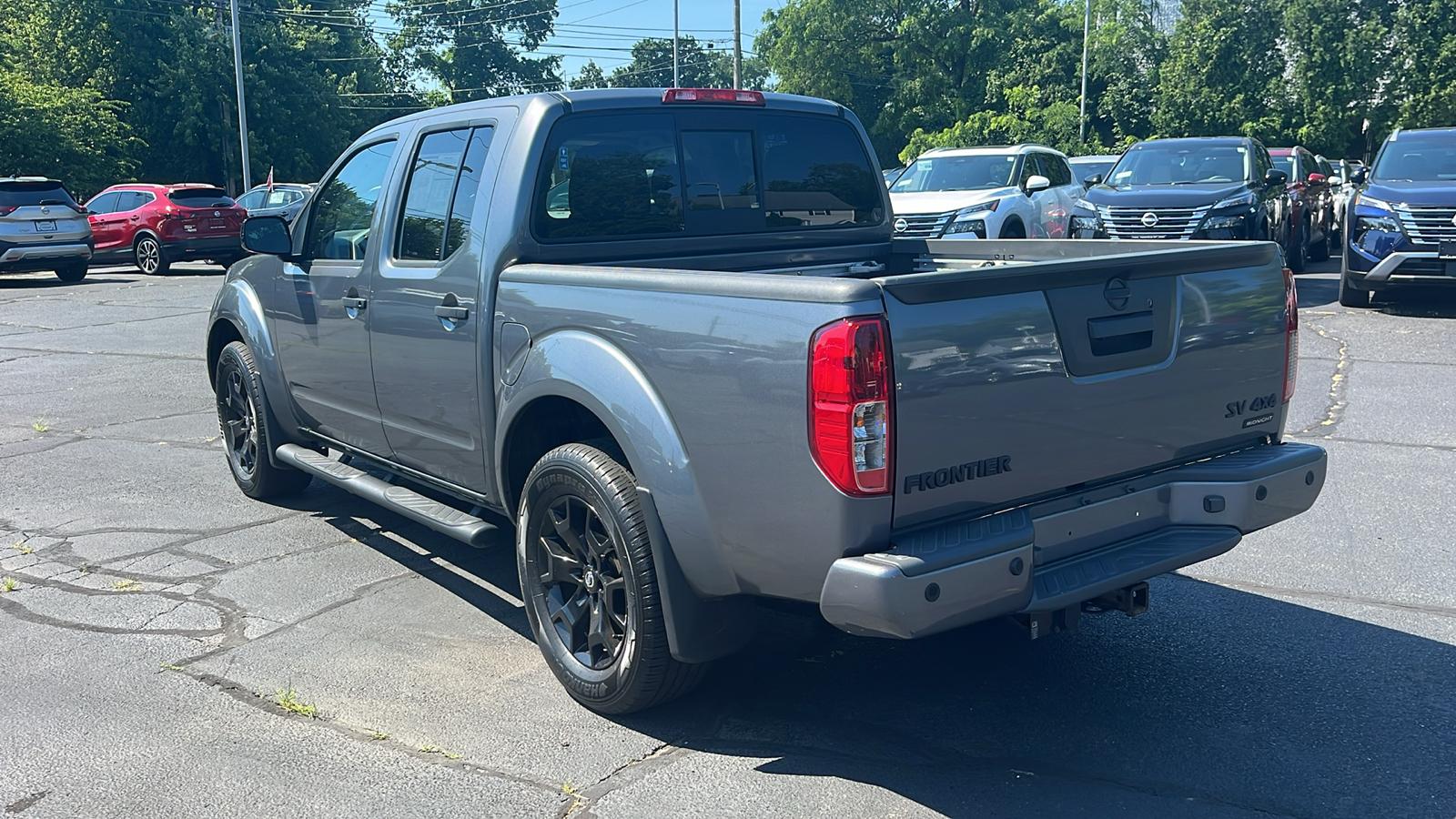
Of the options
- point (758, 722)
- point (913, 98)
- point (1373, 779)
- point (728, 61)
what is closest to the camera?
point (1373, 779)

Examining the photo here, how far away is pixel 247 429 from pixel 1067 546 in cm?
476

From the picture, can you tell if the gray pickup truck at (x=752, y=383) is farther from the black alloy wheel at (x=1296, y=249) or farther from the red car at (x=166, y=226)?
the red car at (x=166, y=226)

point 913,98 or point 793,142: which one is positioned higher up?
point 913,98

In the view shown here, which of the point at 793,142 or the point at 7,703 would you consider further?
the point at 793,142

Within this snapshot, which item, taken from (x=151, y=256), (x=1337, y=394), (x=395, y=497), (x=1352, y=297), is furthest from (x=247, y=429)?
(x=151, y=256)

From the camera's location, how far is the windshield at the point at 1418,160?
13090 millimetres

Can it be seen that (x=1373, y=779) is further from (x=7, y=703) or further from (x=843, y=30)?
(x=843, y=30)

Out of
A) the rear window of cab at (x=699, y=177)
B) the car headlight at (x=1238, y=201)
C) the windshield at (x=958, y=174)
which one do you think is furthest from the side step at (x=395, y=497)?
the car headlight at (x=1238, y=201)

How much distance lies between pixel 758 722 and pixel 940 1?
2455 inches

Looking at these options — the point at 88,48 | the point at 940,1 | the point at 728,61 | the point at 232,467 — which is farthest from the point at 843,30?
the point at 232,467

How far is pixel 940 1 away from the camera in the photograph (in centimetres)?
6169

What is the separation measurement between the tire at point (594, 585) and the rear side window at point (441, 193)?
1.16 metres

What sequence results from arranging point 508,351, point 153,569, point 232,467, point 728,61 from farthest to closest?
point 728,61
point 232,467
point 153,569
point 508,351

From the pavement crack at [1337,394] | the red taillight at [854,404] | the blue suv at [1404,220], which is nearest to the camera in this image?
the red taillight at [854,404]
